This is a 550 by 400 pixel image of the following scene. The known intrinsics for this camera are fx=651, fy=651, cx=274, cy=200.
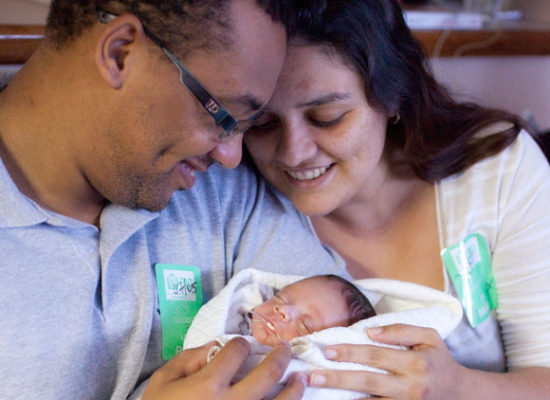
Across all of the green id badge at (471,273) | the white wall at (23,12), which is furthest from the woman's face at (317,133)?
the white wall at (23,12)

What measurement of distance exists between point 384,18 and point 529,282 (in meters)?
0.84

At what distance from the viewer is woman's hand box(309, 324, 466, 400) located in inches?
56.1

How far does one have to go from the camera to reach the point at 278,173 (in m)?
1.79

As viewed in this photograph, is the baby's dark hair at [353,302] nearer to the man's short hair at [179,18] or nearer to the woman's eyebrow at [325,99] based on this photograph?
the woman's eyebrow at [325,99]

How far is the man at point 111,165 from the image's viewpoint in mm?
1301

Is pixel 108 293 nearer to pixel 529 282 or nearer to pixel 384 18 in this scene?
pixel 384 18

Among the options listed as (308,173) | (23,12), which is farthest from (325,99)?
(23,12)

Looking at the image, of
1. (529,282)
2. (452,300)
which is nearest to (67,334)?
(452,300)

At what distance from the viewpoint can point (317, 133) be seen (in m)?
1.69

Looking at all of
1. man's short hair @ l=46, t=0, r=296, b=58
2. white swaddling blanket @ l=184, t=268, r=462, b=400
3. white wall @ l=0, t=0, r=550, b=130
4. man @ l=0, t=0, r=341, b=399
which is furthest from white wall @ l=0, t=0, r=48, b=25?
white wall @ l=0, t=0, r=550, b=130

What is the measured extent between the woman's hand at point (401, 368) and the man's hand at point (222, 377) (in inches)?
4.7

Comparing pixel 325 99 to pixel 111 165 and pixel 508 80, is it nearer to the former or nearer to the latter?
pixel 111 165

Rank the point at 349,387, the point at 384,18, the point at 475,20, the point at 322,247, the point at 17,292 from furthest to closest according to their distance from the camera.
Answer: the point at 475,20, the point at 322,247, the point at 384,18, the point at 349,387, the point at 17,292

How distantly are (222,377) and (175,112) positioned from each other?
21.7 inches
